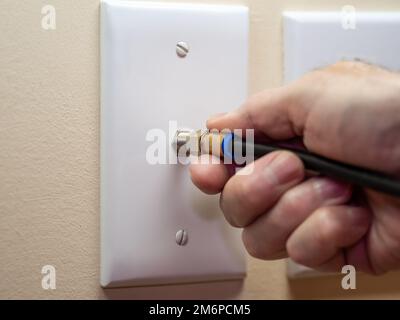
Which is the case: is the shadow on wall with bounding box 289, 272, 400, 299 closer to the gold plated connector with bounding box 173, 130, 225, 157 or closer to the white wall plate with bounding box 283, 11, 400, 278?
the white wall plate with bounding box 283, 11, 400, 278

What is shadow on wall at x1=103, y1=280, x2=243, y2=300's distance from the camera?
1.25ft

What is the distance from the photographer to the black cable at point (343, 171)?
25 centimetres

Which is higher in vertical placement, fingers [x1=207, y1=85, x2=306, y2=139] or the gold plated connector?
fingers [x1=207, y1=85, x2=306, y2=139]

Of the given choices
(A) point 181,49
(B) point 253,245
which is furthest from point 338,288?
(A) point 181,49

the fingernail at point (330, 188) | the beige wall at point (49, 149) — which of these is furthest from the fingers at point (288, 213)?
the beige wall at point (49, 149)

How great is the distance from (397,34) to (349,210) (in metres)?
0.21

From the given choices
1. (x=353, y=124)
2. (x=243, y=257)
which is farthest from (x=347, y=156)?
(x=243, y=257)

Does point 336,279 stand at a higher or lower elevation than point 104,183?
lower

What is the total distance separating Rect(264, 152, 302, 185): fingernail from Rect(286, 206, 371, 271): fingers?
26 millimetres

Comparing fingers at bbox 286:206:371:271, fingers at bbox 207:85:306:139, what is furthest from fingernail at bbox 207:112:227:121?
fingers at bbox 286:206:371:271

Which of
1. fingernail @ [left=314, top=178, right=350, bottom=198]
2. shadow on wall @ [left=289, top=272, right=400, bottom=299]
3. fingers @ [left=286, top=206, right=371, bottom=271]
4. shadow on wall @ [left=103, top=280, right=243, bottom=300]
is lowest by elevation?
shadow on wall @ [left=289, top=272, right=400, bottom=299]

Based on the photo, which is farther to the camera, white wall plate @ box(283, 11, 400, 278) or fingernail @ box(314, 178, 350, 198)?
white wall plate @ box(283, 11, 400, 278)

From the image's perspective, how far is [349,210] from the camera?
0.28 metres
